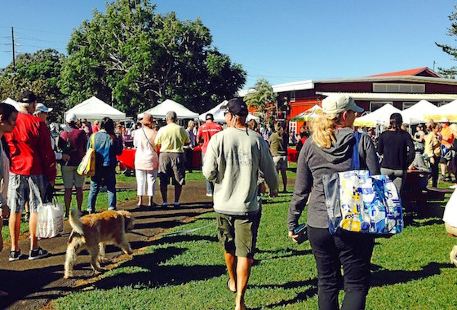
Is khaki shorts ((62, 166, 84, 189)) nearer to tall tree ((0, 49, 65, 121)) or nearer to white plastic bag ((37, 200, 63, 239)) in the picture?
white plastic bag ((37, 200, 63, 239))

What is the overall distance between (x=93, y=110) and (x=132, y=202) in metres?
10.4

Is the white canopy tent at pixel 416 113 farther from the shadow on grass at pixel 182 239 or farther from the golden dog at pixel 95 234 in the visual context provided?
the golden dog at pixel 95 234

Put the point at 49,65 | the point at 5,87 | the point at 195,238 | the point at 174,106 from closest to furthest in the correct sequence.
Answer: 1. the point at 195,238
2. the point at 174,106
3. the point at 5,87
4. the point at 49,65

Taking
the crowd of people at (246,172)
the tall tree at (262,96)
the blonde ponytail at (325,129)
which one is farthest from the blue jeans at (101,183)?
the tall tree at (262,96)

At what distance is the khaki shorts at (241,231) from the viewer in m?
4.46

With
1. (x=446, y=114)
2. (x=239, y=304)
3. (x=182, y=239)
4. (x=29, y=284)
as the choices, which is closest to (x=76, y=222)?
(x=29, y=284)

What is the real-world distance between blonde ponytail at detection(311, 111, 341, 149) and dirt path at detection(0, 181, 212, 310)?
330 centimetres

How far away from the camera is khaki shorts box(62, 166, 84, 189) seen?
8539 mm

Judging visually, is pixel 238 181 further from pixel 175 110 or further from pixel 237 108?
pixel 175 110

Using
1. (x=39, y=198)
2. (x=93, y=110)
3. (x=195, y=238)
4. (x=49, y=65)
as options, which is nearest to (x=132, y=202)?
(x=195, y=238)

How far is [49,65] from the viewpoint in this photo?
58344mm

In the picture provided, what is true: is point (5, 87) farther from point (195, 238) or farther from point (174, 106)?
point (195, 238)

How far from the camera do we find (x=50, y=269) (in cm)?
589

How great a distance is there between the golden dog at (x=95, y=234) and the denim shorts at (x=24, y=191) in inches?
33.3
